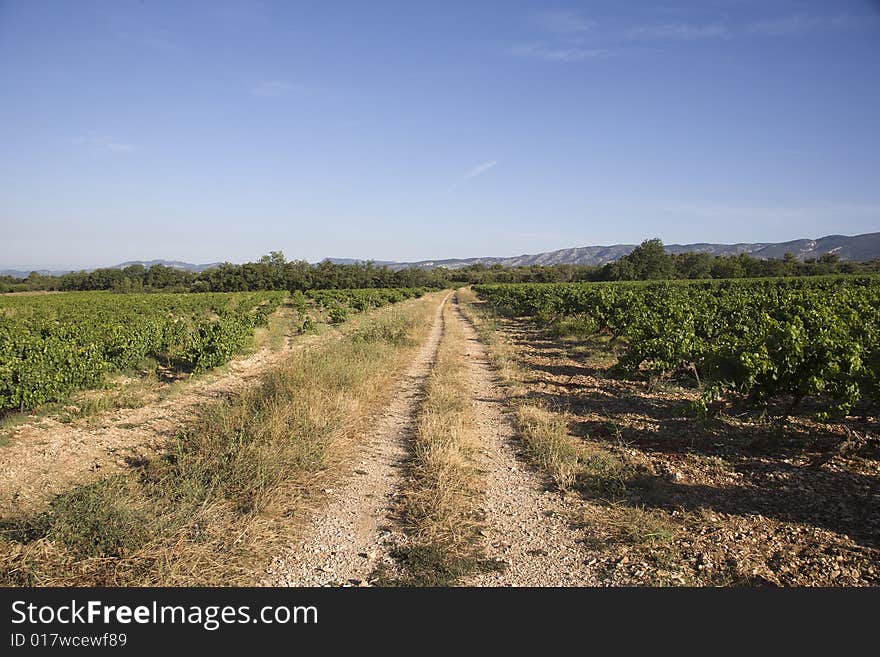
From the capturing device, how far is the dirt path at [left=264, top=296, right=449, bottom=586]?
3.73 meters

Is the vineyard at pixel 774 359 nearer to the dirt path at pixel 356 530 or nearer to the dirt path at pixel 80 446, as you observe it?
the dirt path at pixel 356 530

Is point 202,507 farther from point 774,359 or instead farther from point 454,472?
point 774,359

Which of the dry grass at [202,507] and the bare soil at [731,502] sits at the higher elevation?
the dry grass at [202,507]

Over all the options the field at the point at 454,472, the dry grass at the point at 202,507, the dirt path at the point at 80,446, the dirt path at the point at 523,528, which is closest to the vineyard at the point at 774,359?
the field at the point at 454,472

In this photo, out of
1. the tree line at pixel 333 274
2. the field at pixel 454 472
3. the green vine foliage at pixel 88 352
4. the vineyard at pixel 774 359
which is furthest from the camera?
the tree line at pixel 333 274

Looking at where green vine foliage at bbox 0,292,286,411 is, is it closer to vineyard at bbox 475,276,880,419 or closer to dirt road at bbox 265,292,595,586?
dirt road at bbox 265,292,595,586

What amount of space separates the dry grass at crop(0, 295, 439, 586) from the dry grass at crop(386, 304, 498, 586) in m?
1.19

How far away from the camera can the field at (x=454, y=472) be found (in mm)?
3832

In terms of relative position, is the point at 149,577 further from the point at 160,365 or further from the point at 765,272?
the point at 765,272

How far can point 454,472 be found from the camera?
5.62 meters

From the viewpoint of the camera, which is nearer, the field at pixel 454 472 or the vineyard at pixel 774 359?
the field at pixel 454 472

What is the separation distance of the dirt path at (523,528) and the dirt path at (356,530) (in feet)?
3.18

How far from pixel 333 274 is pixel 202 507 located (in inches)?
3308

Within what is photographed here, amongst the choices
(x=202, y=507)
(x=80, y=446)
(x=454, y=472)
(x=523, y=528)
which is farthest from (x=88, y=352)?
(x=523, y=528)
